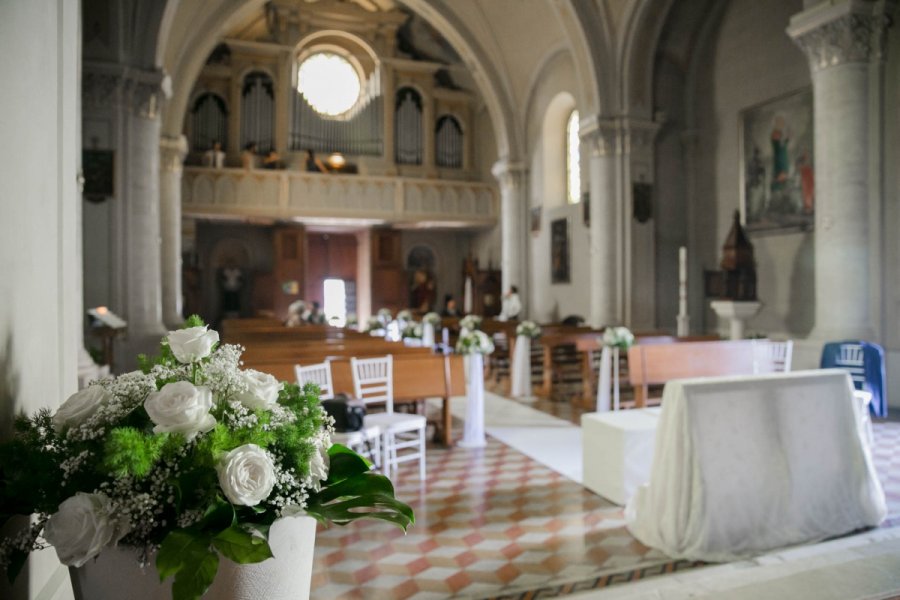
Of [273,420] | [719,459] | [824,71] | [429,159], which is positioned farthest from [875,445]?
[429,159]

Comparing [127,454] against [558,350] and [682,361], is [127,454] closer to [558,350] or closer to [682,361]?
[682,361]

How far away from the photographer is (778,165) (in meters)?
10.9

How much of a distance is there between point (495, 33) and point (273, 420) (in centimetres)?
1563

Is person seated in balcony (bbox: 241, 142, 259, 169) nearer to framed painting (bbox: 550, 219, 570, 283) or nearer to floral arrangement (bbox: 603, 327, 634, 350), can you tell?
framed painting (bbox: 550, 219, 570, 283)

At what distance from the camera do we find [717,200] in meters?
12.5

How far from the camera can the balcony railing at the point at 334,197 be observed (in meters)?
16.3

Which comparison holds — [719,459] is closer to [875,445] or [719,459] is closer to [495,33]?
[875,445]

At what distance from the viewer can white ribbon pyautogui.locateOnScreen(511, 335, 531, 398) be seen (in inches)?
367

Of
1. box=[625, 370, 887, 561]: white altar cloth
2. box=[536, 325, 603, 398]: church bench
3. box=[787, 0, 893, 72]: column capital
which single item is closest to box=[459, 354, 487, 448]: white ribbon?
box=[625, 370, 887, 561]: white altar cloth

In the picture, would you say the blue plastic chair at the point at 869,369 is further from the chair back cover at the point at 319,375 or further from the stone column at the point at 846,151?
the chair back cover at the point at 319,375

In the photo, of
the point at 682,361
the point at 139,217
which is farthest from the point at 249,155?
the point at 682,361

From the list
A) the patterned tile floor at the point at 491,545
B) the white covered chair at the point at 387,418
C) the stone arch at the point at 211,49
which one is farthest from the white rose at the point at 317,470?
the stone arch at the point at 211,49

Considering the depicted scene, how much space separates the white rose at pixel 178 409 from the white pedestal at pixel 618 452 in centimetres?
365

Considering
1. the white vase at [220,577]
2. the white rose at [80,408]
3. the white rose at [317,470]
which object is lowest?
the white vase at [220,577]
